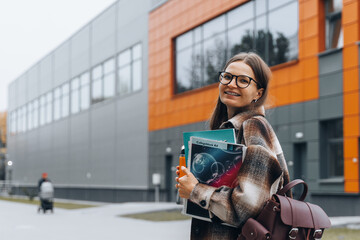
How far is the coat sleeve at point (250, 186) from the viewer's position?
250cm

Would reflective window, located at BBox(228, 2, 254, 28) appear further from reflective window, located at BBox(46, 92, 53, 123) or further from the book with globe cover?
reflective window, located at BBox(46, 92, 53, 123)

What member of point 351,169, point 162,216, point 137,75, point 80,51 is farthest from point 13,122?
point 351,169

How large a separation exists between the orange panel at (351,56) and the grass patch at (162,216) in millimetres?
6945

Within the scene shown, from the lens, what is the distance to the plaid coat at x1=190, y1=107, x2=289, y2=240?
2.50 meters

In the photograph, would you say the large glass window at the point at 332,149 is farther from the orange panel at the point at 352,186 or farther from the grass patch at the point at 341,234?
the grass patch at the point at 341,234

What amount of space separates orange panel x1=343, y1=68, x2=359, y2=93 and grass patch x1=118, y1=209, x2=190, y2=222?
646cm

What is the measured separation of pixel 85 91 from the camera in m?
42.0

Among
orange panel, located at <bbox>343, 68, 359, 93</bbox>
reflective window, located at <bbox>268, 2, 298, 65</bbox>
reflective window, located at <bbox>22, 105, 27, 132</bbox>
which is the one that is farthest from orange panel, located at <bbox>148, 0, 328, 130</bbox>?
reflective window, located at <bbox>22, 105, 27, 132</bbox>

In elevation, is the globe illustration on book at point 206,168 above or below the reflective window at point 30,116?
below

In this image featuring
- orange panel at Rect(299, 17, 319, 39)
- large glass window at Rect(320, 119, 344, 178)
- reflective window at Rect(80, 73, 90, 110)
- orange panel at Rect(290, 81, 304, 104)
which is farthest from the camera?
reflective window at Rect(80, 73, 90, 110)

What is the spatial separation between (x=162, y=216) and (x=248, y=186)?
1841 cm

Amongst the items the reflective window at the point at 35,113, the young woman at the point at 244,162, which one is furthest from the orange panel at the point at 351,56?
the reflective window at the point at 35,113

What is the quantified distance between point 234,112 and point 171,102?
26815 millimetres

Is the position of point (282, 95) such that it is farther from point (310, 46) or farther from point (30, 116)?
point (30, 116)
